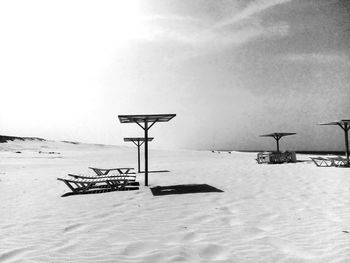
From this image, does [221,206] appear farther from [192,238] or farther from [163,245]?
[163,245]

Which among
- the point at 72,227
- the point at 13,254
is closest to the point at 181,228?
the point at 72,227

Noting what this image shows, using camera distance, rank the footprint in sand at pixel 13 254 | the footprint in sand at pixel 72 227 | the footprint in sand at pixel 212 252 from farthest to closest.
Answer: the footprint in sand at pixel 72 227 → the footprint in sand at pixel 13 254 → the footprint in sand at pixel 212 252

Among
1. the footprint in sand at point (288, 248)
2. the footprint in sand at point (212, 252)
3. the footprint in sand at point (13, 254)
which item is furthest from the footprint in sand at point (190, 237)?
the footprint in sand at point (13, 254)

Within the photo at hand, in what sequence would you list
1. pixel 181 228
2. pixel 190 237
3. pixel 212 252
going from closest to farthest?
pixel 212 252 → pixel 190 237 → pixel 181 228

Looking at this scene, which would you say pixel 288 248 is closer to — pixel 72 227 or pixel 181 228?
pixel 181 228

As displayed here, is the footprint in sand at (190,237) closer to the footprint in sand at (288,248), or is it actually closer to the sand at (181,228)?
the sand at (181,228)

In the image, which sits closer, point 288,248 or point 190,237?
point 288,248

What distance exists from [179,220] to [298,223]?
7.28ft

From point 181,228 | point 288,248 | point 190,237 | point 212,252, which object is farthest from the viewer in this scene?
point 181,228

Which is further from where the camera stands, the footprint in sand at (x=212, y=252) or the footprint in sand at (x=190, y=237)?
the footprint in sand at (x=190, y=237)

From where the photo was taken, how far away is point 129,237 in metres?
4.67

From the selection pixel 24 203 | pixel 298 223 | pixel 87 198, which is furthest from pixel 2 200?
pixel 298 223

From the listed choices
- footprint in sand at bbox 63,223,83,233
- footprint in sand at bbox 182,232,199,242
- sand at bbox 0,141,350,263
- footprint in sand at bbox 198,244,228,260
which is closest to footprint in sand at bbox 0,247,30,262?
sand at bbox 0,141,350,263

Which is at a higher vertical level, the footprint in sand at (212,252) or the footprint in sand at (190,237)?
the footprint in sand at (190,237)
